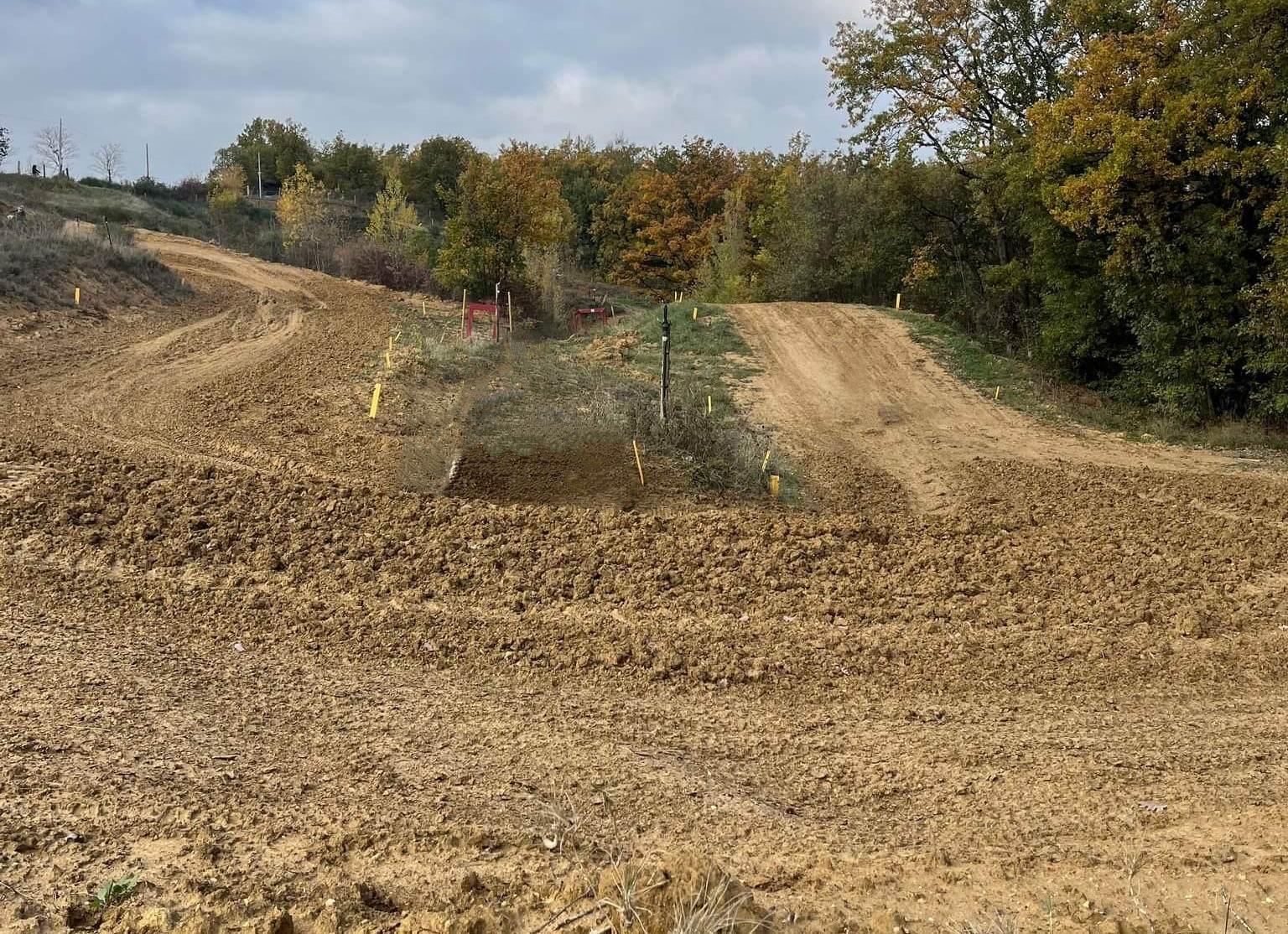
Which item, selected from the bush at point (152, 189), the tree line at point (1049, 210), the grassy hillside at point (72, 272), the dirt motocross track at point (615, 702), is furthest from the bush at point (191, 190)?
the dirt motocross track at point (615, 702)

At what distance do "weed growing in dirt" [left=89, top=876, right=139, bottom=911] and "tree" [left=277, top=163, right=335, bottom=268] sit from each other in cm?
3825

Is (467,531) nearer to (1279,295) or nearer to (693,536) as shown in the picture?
(693,536)

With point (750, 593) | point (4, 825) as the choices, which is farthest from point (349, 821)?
point (750, 593)

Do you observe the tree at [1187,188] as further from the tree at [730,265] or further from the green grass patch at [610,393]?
the tree at [730,265]

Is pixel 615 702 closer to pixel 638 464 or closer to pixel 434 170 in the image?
pixel 638 464

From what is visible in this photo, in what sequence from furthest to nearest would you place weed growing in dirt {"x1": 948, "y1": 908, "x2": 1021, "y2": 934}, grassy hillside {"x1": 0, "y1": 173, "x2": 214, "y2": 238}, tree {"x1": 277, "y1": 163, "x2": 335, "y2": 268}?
1. tree {"x1": 277, "y1": 163, "x2": 335, "y2": 268}
2. grassy hillside {"x1": 0, "y1": 173, "x2": 214, "y2": 238}
3. weed growing in dirt {"x1": 948, "y1": 908, "x2": 1021, "y2": 934}

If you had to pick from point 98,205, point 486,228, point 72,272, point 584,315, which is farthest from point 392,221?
point 98,205

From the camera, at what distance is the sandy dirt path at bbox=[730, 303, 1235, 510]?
1290cm

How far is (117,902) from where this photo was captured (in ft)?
10.1

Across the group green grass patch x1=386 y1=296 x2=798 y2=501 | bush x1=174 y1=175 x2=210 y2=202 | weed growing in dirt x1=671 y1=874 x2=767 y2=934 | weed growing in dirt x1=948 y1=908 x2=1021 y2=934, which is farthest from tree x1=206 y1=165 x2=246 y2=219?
weed growing in dirt x1=948 y1=908 x2=1021 y2=934

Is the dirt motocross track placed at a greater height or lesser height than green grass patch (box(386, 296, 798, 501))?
lesser

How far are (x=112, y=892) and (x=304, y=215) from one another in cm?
4258

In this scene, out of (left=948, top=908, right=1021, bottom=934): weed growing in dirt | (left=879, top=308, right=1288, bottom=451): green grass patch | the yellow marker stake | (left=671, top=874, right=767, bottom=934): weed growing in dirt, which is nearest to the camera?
(left=671, top=874, right=767, bottom=934): weed growing in dirt

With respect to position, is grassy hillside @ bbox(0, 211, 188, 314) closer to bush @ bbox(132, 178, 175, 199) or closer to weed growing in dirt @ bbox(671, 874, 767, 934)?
weed growing in dirt @ bbox(671, 874, 767, 934)
